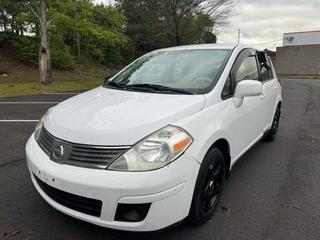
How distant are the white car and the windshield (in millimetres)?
22

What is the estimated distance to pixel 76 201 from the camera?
2336mm

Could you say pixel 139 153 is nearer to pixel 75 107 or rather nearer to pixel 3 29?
pixel 75 107

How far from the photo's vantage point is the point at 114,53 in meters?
29.1

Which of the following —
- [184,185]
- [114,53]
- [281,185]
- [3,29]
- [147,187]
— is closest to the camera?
[147,187]

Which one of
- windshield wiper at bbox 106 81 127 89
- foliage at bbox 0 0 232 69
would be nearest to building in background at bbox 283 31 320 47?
foliage at bbox 0 0 232 69

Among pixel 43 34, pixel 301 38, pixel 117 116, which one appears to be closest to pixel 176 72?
pixel 117 116

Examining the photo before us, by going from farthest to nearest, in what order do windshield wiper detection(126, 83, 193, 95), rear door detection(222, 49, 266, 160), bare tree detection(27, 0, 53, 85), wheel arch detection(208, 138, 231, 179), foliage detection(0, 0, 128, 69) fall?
foliage detection(0, 0, 128, 69)
bare tree detection(27, 0, 53, 85)
rear door detection(222, 49, 266, 160)
windshield wiper detection(126, 83, 193, 95)
wheel arch detection(208, 138, 231, 179)

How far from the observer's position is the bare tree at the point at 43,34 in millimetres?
14500

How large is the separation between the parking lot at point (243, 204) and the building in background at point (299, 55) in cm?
4253

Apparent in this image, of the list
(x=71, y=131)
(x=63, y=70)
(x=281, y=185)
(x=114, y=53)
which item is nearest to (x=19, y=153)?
(x=71, y=131)

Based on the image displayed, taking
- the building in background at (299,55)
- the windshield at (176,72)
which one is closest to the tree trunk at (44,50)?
the windshield at (176,72)

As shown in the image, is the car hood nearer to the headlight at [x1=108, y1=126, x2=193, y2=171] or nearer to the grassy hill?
the headlight at [x1=108, y1=126, x2=193, y2=171]

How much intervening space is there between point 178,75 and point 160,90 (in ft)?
1.32

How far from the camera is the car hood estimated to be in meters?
2.30
